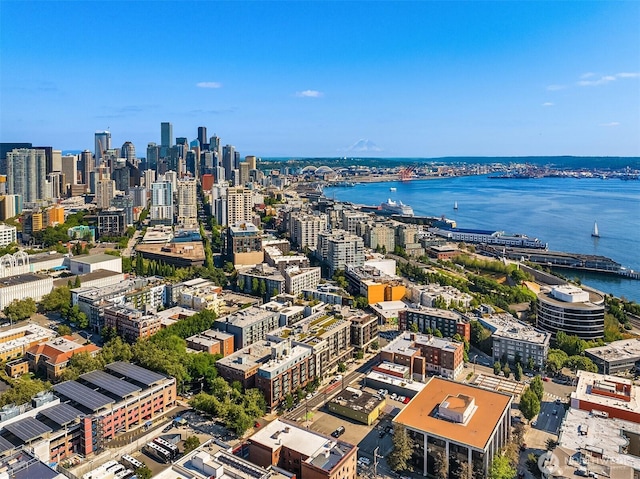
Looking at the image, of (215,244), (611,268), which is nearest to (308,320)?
(215,244)

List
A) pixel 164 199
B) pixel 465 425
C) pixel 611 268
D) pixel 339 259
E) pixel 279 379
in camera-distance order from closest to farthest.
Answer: pixel 465 425 → pixel 279 379 → pixel 339 259 → pixel 611 268 → pixel 164 199

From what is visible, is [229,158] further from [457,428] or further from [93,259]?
[457,428]

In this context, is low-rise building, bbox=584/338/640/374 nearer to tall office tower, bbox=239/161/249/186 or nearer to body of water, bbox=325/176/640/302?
body of water, bbox=325/176/640/302

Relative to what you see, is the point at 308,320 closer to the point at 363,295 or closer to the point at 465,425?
the point at 363,295

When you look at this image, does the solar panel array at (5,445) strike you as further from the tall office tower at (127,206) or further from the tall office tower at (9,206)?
the tall office tower at (9,206)

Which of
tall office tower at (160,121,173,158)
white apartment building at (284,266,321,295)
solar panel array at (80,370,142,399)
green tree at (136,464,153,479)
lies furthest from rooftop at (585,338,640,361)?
tall office tower at (160,121,173,158)

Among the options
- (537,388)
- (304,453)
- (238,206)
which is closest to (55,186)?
(238,206)

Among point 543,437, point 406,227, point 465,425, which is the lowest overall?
point 543,437
